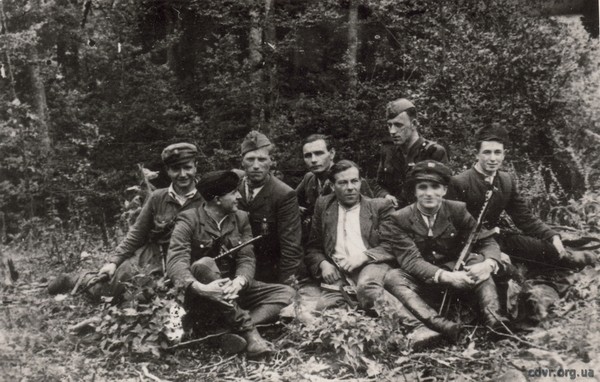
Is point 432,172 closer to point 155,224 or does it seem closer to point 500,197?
point 500,197

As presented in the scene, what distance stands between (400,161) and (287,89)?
476 centimetres

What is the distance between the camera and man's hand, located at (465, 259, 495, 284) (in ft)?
14.6

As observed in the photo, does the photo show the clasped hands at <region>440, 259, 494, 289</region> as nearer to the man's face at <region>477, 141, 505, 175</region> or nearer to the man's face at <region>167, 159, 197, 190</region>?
the man's face at <region>477, 141, 505, 175</region>

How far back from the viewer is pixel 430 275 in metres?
4.52

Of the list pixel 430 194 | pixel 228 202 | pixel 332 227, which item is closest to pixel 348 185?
pixel 332 227

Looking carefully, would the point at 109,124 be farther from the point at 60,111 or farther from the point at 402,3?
the point at 402,3

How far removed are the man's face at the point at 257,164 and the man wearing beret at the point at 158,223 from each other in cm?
51

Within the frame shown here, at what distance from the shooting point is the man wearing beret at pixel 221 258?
459cm

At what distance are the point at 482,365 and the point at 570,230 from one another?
8.38 feet

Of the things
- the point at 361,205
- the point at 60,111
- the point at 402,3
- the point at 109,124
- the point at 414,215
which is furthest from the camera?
the point at 60,111

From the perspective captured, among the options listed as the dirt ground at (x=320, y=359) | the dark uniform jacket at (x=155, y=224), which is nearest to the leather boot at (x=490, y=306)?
the dirt ground at (x=320, y=359)

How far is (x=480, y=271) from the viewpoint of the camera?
176 inches

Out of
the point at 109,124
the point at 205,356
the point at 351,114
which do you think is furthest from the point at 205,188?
the point at 109,124

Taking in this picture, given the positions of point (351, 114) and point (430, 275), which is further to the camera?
point (351, 114)
